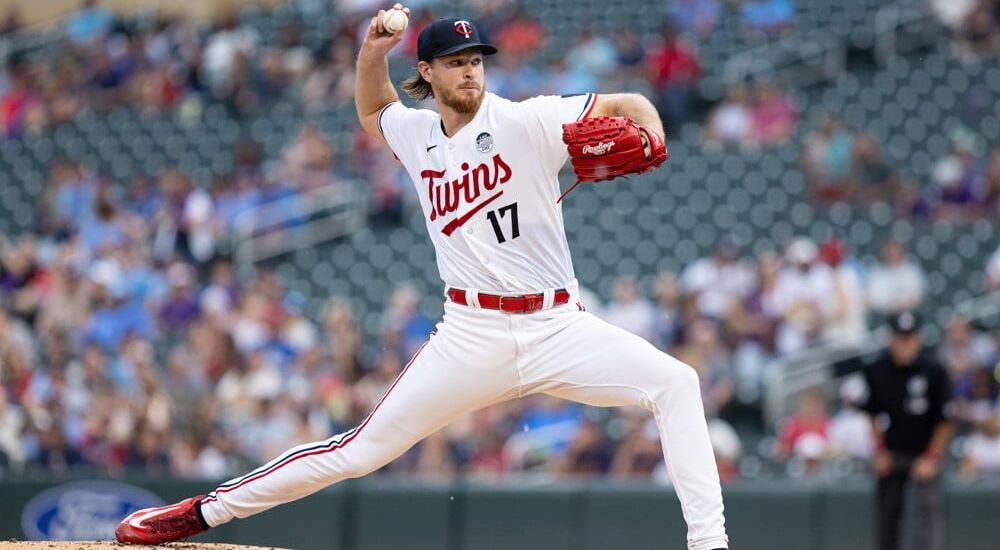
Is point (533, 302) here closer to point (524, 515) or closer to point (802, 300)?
point (524, 515)

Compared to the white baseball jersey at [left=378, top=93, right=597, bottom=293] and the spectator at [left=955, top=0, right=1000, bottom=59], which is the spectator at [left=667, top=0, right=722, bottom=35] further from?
the white baseball jersey at [left=378, top=93, right=597, bottom=293]

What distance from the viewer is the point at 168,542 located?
5453 mm

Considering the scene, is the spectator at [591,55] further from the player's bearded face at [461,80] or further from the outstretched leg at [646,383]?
the outstretched leg at [646,383]

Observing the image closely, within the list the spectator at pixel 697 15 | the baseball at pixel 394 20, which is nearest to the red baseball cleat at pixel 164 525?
the baseball at pixel 394 20

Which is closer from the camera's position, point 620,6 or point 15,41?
point 620,6

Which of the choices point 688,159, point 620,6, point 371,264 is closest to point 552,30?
point 620,6

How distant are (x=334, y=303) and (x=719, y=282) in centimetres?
299

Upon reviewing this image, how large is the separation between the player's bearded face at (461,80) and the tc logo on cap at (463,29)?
0.20 ft

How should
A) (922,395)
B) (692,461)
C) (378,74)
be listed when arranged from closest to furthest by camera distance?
(692,461)
(378,74)
(922,395)

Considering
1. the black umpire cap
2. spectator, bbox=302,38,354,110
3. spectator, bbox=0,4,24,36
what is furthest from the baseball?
spectator, bbox=0,4,24,36

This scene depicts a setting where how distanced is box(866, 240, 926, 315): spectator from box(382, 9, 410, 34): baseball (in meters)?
6.91

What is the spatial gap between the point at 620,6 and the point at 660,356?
11.0 m

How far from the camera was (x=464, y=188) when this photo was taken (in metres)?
4.90

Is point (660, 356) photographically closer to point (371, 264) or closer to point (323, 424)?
point (323, 424)
